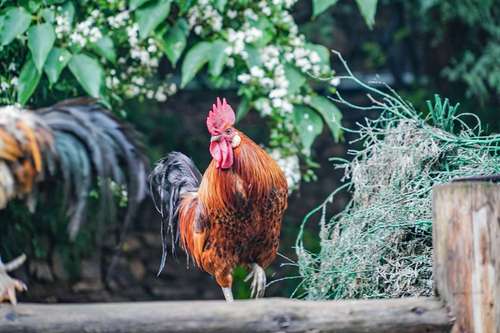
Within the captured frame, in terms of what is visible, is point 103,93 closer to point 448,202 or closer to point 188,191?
point 188,191

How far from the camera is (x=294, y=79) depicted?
18.1 feet

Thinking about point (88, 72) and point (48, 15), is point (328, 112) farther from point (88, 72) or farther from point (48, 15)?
point (48, 15)

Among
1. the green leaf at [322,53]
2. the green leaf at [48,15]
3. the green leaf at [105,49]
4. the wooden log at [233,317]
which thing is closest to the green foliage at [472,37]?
the green leaf at [322,53]

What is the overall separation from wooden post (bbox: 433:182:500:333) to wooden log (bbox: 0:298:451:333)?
0.07m

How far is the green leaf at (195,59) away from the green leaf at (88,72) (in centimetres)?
44

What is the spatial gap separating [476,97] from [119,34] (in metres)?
3.36

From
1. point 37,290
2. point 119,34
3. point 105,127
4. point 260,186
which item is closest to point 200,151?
point 37,290

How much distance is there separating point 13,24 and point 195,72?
0.96 meters

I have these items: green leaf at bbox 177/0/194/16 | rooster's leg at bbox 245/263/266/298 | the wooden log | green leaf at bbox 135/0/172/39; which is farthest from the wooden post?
green leaf at bbox 177/0/194/16

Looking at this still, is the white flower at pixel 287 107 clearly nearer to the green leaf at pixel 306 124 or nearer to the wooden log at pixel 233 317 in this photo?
the green leaf at pixel 306 124

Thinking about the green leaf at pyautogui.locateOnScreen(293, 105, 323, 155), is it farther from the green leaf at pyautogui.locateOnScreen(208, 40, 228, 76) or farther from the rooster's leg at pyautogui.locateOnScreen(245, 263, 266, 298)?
the rooster's leg at pyautogui.locateOnScreen(245, 263, 266, 298)

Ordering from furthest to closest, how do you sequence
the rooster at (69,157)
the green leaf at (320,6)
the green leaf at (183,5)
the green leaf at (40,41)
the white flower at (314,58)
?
the white flower at (314,58) < the green leaf at (183,5) < the green leaf at (320,6) < the green leaf at (40,41) < the rooster at (69,157)

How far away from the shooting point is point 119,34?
5582 mm

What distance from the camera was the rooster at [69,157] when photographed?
3311mm
